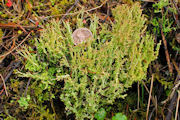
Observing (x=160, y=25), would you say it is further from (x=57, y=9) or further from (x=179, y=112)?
(x=57, y=9)

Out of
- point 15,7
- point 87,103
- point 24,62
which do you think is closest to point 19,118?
point 24,62

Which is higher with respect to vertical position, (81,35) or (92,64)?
(81,35)

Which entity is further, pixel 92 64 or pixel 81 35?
pixel 81 35

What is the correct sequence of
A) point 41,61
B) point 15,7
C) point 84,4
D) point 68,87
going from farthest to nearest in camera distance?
point 84,4 < point 15,7 < point 41,61 < point 68,87

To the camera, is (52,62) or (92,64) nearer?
(92,64)

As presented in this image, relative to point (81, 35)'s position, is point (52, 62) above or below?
below
